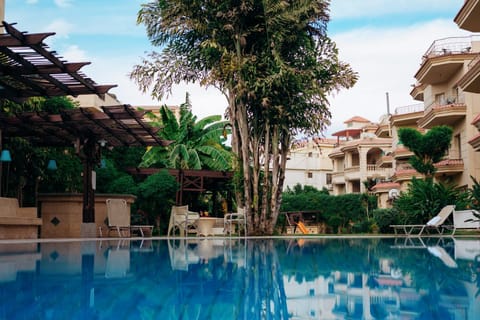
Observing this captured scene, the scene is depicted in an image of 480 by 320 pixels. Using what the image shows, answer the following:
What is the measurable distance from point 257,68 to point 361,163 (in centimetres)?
3876

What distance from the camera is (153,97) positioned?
2016cm

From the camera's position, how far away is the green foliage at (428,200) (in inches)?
777

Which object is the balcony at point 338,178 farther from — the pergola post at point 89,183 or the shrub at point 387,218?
the pergola post at point 89,183

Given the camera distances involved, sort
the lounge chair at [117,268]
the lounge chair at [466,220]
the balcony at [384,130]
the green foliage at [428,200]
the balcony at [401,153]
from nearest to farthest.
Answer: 1. the lounge chair at [117,268]
2. the lounge chair at [466,220]
3. the green foliage at [428,200]
4. the balcony at [401,153]
5. the balcony at [384,130]

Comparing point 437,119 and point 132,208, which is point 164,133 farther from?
point 437,119

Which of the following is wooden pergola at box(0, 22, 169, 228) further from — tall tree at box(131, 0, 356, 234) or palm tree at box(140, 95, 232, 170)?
palm tree at box(140, 95, 232, 170)

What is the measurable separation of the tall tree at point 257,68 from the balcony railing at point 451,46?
12892mm

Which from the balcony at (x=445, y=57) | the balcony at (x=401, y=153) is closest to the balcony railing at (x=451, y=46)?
the balcony at (x=445, y=57)

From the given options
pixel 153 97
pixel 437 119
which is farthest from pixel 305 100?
pixel 437 119

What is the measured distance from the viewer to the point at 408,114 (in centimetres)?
3978

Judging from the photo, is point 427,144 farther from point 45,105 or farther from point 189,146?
point 45,105

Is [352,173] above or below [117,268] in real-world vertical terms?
above

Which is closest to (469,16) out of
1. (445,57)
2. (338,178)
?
(445,57)

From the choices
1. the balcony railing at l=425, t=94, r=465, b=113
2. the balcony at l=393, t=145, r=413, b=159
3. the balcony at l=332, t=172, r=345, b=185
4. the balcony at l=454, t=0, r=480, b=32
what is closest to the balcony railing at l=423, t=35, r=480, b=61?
the balcony railing at l=425, t=94, r=465, b=113
